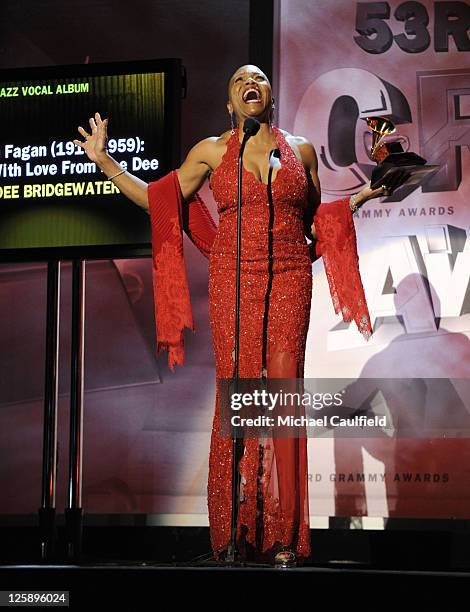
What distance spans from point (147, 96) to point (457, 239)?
1.78m

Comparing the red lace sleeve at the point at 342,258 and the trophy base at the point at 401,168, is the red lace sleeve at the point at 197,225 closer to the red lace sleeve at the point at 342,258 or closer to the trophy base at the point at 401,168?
the red lace sleeve at the point at 342,258

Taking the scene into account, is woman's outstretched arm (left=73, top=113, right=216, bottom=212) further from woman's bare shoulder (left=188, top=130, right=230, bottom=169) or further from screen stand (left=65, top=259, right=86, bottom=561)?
screen stand (left=65, top=259, right=86, bottom=561)

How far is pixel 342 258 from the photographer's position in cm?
356

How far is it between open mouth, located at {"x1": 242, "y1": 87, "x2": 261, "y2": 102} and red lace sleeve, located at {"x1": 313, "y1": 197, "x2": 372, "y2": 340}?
1.45 feet

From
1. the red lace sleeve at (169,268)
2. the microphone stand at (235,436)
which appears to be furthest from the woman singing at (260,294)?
the microphone stand at (235,436)

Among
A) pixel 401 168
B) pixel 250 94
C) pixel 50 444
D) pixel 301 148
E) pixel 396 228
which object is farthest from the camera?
pixel 396 228

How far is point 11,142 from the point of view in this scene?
15.2 ft

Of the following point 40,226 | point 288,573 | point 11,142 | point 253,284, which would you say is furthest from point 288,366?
point 11,142

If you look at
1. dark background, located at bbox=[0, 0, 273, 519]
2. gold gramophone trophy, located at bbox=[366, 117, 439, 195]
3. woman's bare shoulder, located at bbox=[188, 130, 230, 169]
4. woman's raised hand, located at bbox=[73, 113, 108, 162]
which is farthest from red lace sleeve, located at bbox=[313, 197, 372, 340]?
dark background, located at bbox=[0, 0, 273, 519]

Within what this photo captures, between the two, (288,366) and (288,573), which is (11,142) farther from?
(288,573)

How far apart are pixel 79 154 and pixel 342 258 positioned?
1.56 metres

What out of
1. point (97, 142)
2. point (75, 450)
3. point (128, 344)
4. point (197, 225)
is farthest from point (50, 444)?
point (97, 142)

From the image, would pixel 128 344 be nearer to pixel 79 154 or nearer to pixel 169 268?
pixel 79 154

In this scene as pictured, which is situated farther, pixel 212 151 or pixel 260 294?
pixel 212 151
